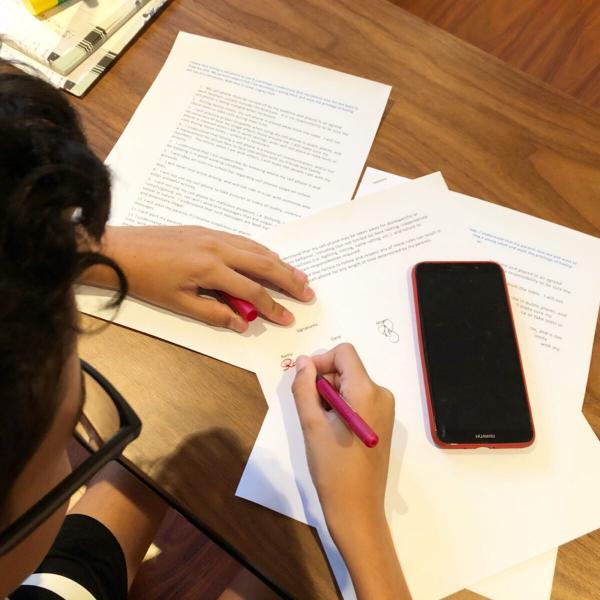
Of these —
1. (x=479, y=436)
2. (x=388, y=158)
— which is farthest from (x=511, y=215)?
(x=479, y=436)

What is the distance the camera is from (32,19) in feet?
2.48

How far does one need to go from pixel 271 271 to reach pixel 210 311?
7 cm

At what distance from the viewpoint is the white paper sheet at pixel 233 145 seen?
633 millimetres

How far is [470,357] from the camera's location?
55 centimetres

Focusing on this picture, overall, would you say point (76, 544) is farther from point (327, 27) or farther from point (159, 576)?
point (327, 27)

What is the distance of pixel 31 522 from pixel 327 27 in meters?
0.68

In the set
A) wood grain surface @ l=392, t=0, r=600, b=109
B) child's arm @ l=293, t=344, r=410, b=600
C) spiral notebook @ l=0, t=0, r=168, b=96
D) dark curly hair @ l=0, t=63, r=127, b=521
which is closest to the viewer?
dark curly hair @ l=0, t=63, r=127, b=521

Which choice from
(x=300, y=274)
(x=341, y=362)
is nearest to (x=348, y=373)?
(x=341, y=362)

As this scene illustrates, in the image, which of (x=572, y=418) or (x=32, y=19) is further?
(x=32, y=19)

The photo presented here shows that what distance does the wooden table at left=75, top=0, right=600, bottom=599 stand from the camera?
1.60 ft

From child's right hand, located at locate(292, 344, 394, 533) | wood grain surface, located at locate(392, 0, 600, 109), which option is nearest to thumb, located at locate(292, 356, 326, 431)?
child's right hand, located at locate(292, 344, 394, 533)

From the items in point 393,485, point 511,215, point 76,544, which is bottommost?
point 76,544
